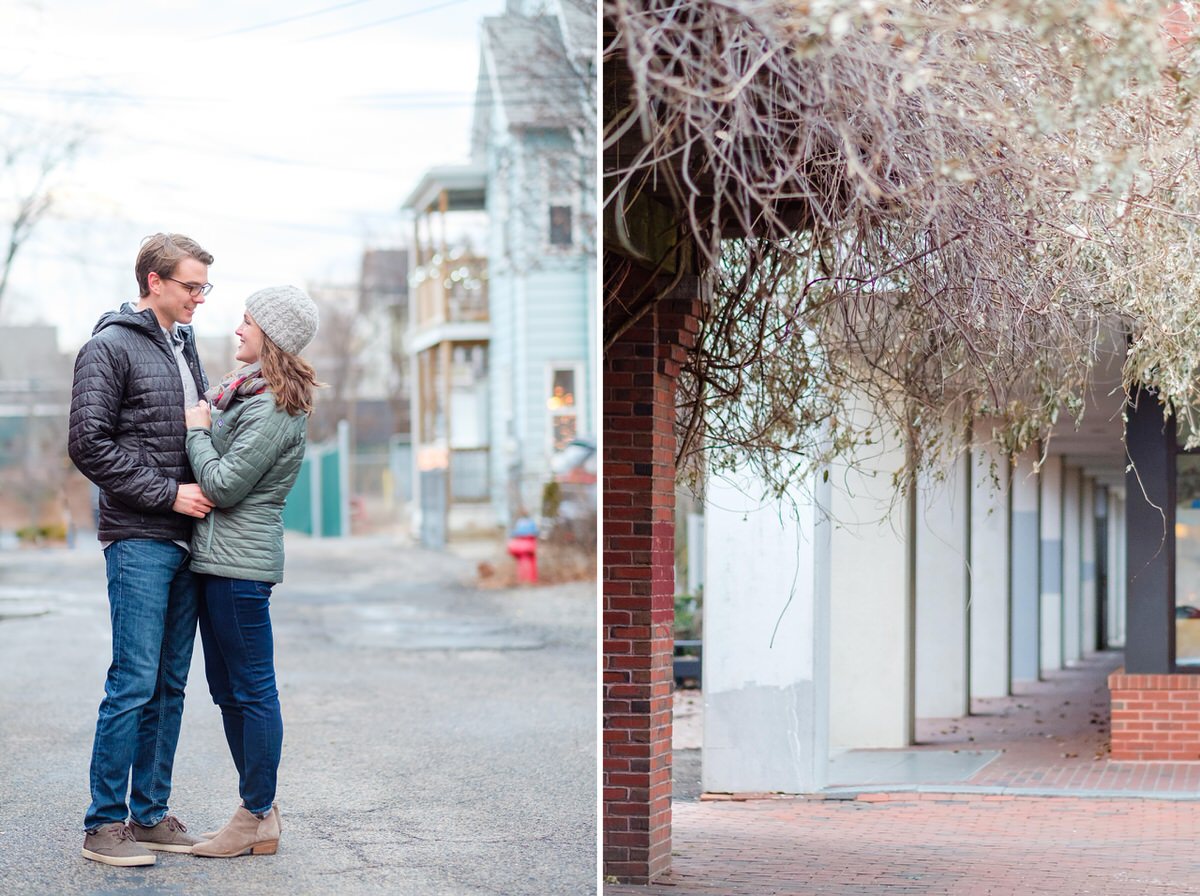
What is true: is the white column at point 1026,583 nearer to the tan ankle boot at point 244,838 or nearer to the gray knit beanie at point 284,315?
the gray knit beanie at point 284,315

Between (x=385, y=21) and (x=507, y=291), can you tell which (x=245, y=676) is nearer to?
(x=385, y=21)

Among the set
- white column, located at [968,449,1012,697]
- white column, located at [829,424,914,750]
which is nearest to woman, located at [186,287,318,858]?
white column, located at [829,424,914,750]

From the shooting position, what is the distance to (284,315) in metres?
4.48

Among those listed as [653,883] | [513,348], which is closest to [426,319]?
[513,348]

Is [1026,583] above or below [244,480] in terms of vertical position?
below

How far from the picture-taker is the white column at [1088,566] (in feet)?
79.8

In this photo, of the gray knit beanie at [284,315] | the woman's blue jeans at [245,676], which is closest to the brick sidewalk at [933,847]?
the woman's blue jeans at [245,676]

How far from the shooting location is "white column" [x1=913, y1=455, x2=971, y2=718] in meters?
13.6

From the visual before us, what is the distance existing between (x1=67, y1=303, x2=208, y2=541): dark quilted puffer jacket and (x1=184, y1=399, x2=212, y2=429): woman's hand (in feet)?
0.10

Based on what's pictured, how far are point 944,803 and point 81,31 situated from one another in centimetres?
669

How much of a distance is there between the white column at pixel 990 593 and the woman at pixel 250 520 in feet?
37.2

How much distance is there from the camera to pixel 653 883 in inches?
265

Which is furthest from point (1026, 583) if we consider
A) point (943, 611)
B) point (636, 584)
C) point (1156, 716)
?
point (636, 584)

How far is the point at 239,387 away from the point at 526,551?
46.6 ft
